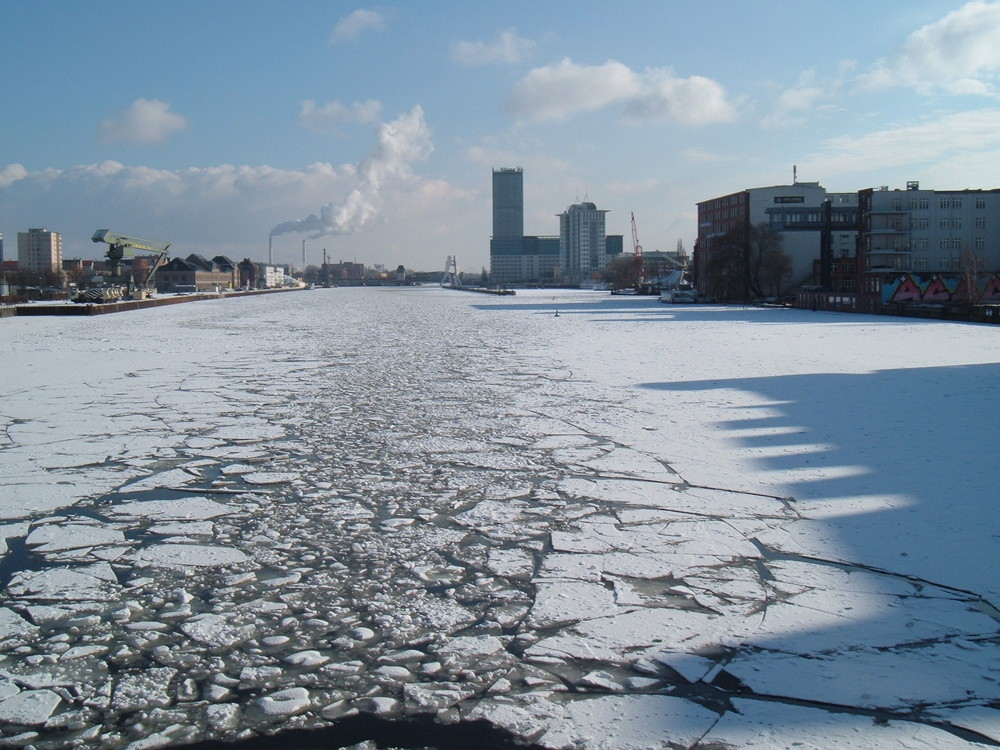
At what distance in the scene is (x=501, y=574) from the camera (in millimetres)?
5164

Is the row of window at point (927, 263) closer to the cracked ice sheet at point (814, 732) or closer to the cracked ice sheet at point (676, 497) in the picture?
the cracked ice sheet at point (676, 497)

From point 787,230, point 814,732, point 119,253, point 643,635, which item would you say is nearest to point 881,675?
point 814,732

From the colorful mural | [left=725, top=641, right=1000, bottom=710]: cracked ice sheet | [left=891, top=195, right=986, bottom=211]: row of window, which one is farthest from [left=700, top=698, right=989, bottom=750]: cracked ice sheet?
[left=891, top=195, right=986, bottom=211]: row of window

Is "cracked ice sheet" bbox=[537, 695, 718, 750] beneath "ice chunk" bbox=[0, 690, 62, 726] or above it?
beneath

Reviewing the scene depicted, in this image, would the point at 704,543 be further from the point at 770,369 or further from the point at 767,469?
the point at 770,369

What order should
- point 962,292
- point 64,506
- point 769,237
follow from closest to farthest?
point 64,506, point 962,292, point 769,237

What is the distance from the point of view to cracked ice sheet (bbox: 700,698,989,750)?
129 inches

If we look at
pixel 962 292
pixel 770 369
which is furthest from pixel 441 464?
pixel 962 292

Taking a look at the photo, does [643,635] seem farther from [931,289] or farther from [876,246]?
[876,246]

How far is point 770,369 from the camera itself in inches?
634

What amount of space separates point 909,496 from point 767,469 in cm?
133

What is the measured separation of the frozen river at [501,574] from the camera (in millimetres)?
3551

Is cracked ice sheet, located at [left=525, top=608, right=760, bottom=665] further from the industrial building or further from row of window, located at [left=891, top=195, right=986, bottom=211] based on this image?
row of window, located at [left=891, top=195, right=986, bottom=211]

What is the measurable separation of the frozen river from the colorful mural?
34.5 m
